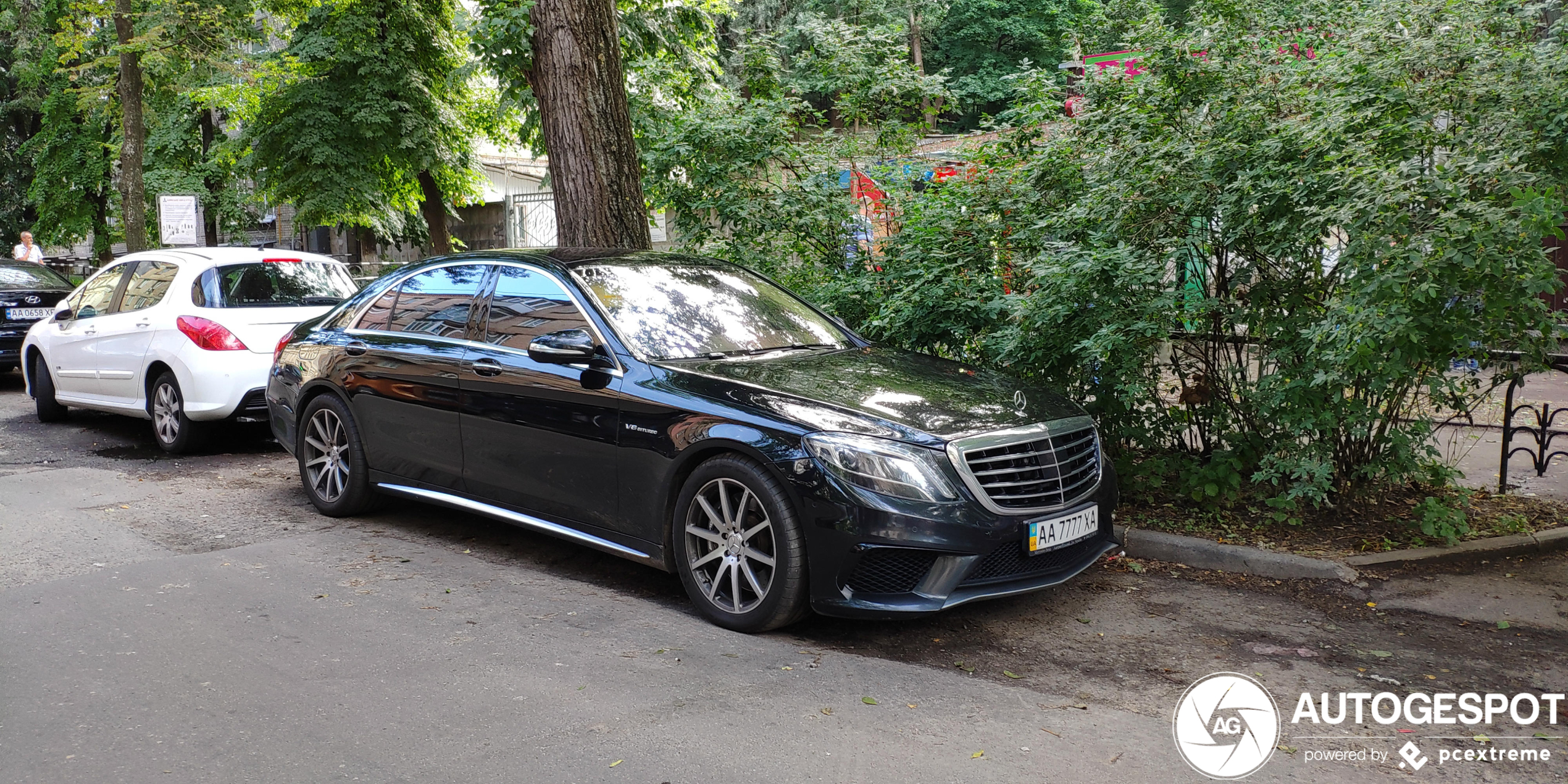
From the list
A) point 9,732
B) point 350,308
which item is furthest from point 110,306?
point 9,732

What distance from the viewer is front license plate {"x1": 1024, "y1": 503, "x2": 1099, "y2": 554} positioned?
15.5 feet

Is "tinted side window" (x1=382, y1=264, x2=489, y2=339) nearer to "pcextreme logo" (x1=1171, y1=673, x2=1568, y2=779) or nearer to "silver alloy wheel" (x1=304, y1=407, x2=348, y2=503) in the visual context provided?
"silver alloy wheel" (x1=304, y1=407, x2=348, y2=503)

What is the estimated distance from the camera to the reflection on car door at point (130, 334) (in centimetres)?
950

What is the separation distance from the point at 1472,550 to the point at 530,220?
17.2 m

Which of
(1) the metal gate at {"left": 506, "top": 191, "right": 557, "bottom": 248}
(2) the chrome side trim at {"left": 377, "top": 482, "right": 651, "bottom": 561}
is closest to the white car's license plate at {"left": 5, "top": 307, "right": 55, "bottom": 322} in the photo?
(1) the metal gate at {"left": 506, "top": 191, "right": 557, "bottom": 248}

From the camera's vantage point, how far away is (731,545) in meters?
4.86

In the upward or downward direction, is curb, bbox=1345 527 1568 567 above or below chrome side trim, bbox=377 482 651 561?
below

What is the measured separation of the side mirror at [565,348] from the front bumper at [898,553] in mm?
1344

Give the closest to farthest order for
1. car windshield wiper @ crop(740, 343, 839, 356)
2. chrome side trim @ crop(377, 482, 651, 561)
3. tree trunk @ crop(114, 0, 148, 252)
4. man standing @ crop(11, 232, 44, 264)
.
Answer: chrome side trim @ crop(377, 482, 651, 561), car windshield wiper @ crop(740, 343, 839, 356), tree trunk @ crop(114, 0, 148, 252), man standing @ crop(11, 232, 44, 264)

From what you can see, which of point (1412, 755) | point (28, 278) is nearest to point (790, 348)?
point (1412, 755)

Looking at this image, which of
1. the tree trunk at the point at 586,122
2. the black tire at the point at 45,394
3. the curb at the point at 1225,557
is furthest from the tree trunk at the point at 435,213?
the curb at the point at 1225,557

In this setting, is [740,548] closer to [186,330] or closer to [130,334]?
[186,330]

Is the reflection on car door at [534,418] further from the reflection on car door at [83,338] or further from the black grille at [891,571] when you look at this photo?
the reflection on car door at [83,338]

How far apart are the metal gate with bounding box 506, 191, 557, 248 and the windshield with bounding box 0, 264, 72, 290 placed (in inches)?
284
